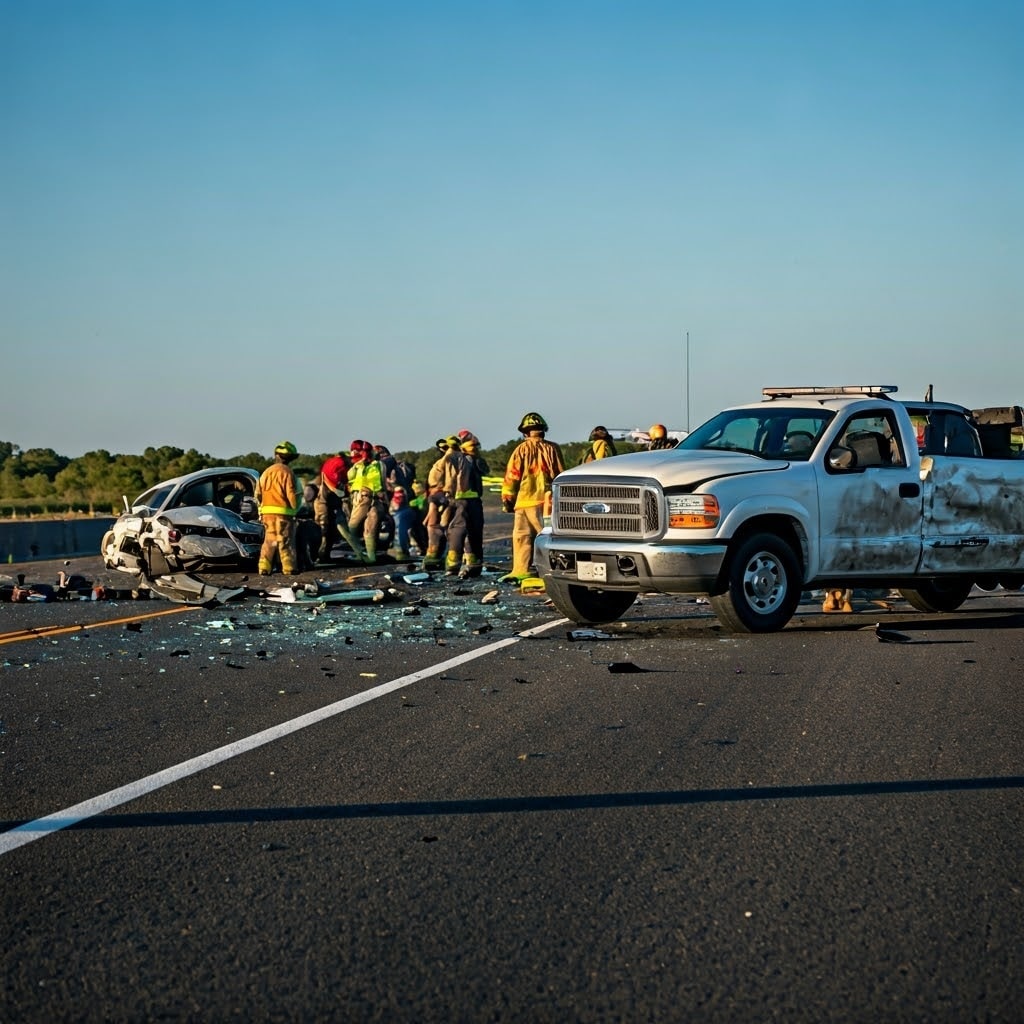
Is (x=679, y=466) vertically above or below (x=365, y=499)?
above

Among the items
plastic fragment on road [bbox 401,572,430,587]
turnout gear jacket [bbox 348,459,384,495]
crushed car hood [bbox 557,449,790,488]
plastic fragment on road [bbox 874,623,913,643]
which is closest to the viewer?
plastic fragment on road [bbox 874,623,913,643]

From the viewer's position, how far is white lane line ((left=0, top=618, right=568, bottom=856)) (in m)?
5.63

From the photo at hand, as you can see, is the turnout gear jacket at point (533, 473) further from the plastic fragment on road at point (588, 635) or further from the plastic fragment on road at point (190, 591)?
the plastic fragment on road at point (588, 635)

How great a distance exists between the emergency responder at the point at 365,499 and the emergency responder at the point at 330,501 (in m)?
0.27

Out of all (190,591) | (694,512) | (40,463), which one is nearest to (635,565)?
(694,512)

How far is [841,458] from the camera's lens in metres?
12.8

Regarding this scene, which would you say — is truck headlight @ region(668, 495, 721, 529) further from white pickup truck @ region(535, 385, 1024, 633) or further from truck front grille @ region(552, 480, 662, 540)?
truck front grille @ region(552, 480, 662, 540)

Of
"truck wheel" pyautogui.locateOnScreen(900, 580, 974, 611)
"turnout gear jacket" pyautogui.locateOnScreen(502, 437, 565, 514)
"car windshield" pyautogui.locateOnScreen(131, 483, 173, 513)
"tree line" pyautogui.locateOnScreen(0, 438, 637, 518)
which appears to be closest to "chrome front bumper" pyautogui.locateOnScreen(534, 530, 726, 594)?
"truck wheel" pyautogui.locateOnScreen(900, 580, 974, 611)

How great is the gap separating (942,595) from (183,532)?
1001 cm

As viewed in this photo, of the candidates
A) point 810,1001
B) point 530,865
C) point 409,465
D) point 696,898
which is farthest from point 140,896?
point 409,465

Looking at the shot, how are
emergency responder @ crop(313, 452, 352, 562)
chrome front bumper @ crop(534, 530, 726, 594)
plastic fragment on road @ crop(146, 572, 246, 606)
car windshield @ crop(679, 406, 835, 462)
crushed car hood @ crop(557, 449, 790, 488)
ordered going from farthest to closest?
1. emergency responder @ crop(313, 452, 352, 562)
2. plastic fragment on road @ crop(146, 572, 246, 606)
3. car windshield @ crop(679, 406, 835, 462)
4. crushed car hood @ crop(557, 449, 790, 488)
5. chrome front bumper @ crop(534, 530, 726, 594)

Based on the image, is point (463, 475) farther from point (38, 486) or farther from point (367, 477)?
point (38, 486)

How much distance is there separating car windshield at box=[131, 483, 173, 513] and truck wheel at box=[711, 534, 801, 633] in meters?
9.94

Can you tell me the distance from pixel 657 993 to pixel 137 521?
54.3ft
